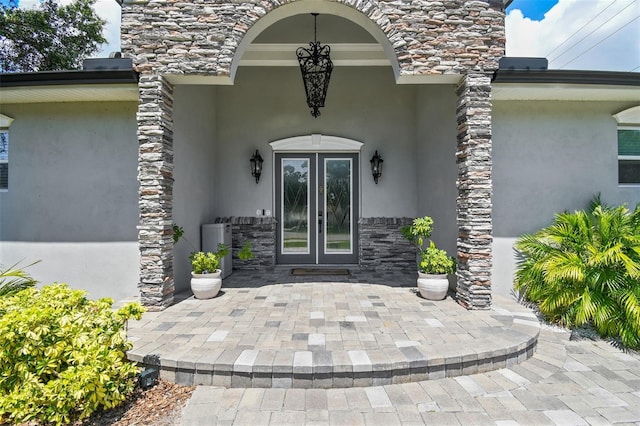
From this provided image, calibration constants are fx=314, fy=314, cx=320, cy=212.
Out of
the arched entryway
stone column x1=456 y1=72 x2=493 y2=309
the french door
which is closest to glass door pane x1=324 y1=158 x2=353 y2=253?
the french door

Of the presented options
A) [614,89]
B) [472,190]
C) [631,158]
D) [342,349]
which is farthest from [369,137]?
[342,349]

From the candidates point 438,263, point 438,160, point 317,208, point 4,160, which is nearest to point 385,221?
point 317,208

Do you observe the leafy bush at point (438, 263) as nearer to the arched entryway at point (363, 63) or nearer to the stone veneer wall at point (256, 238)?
the arched entryway at point (363, 63)

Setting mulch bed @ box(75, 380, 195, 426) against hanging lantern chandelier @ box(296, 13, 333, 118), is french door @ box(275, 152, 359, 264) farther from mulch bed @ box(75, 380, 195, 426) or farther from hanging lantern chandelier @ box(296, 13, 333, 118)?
mulch bed @ box(75, 380, 195, 426)

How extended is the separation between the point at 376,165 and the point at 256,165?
2736 millimetres

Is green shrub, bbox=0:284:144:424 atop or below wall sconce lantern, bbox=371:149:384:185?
below

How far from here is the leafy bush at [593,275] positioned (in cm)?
371

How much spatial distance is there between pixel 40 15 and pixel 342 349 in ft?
50.2

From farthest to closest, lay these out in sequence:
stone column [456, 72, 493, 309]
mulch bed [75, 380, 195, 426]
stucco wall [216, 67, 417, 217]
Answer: stucco wall [216, 67, 417, 217] → stone column [456, 72, 493, 309] → mulch bed [75, 380, 195, 426]

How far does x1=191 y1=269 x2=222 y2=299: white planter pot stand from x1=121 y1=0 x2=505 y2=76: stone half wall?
2.96m

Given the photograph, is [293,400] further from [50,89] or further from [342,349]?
[50,89]

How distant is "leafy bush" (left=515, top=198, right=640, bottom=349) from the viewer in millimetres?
3713

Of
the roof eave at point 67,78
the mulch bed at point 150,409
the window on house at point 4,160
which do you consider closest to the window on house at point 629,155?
the mulch bed at point 150,409

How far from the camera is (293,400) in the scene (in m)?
2.67
